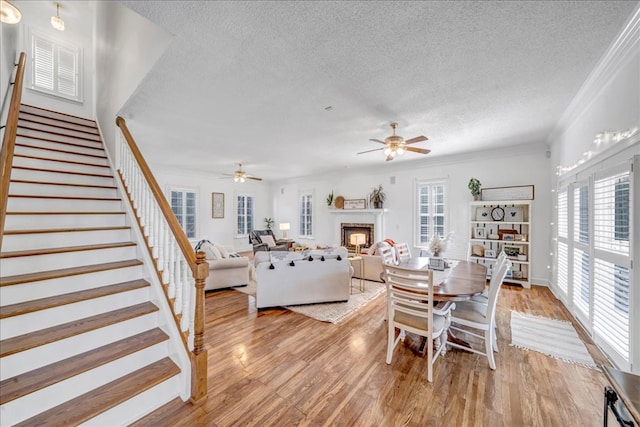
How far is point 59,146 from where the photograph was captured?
3436mm

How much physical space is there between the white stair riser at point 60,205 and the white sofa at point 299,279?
6.43ft

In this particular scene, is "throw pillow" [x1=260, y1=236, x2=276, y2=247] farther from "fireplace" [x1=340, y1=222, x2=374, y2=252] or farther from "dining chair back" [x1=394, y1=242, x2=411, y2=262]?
"dining chair back" [x1=394, y1=242, x2=411, y2=262]

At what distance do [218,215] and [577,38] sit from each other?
8.83 meters

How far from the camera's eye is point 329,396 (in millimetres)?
1995

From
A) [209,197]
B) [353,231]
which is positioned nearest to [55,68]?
[209,197]

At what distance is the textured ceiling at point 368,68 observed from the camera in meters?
1.82

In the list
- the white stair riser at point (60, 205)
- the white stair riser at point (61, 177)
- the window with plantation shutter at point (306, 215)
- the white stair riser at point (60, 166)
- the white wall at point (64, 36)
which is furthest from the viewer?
the window with plantation shutter at point (306, 215)

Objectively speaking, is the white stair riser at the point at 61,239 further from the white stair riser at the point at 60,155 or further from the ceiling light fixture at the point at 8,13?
the ceiling light fixture at the point at 8,13

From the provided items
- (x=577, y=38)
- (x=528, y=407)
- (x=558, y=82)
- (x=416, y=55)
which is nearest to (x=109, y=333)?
(x=528, y=407)

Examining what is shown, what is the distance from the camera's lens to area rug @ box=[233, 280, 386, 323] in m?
3.48

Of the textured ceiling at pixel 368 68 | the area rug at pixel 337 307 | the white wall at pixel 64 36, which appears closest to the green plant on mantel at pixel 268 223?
the area rug at pixel 337 307

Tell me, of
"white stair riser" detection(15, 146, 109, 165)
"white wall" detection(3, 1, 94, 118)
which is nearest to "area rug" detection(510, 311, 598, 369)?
"white stair riser" detection(15, 146, 109, 165)

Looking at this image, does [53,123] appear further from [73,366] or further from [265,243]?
[265,243]

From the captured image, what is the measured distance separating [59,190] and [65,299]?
1.74m
